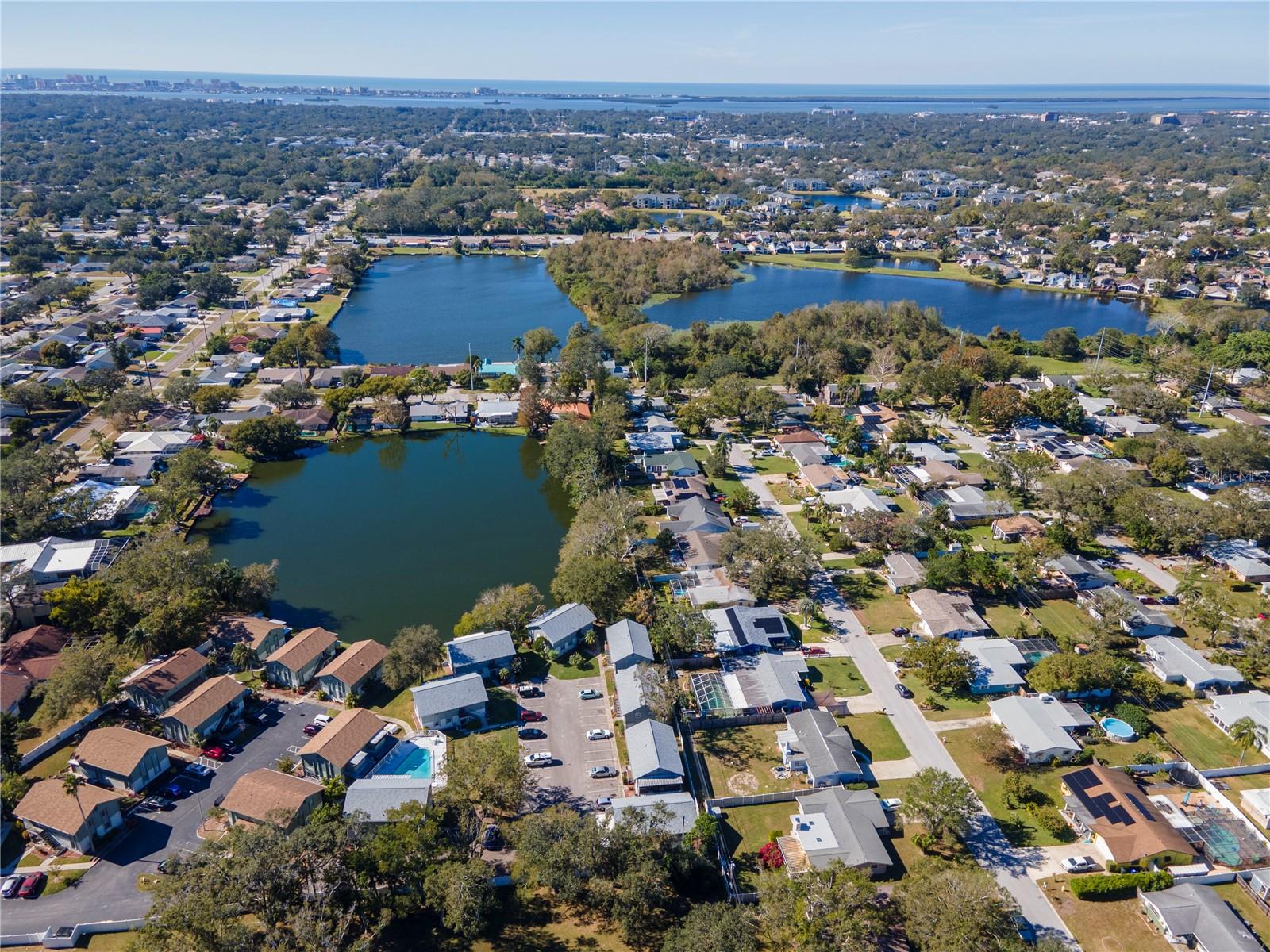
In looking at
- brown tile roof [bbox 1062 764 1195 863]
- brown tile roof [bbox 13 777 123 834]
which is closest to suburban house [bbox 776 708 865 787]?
brown tile roof [bbox 1062 764 1195 863]

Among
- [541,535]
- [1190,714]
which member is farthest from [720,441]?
[1190,714]

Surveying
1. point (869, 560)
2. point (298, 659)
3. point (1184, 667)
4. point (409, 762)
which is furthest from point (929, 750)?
point (298, 659)

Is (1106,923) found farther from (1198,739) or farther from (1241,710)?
(1241,710)

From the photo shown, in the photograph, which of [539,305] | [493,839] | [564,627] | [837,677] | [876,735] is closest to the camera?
[493,839]

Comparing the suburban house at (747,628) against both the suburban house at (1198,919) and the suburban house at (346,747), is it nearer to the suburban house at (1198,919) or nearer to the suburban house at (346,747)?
the suburban house at (346,747)

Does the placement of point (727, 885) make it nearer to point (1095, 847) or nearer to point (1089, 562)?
point (1095, 847)

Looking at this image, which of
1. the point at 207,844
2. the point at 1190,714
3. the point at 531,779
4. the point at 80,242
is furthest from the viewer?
the point at 80,242
